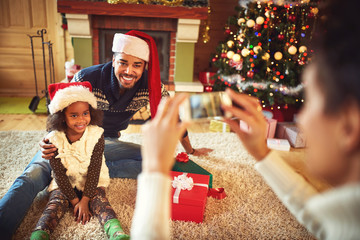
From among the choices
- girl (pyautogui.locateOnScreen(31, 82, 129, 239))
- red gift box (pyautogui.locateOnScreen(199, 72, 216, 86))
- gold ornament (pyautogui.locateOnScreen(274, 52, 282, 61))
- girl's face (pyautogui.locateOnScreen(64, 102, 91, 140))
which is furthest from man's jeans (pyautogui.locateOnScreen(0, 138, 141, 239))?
red gift box (pyautogui.locateOnScreen(199, 72, 216, 86))

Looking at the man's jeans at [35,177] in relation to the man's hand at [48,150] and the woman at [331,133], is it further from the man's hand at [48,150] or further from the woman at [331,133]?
the woman at [331,133]

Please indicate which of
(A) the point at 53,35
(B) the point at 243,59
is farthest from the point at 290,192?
(A) the point at 53,35

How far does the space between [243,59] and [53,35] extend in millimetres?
2707

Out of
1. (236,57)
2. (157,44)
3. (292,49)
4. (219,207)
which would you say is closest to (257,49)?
(236,57)

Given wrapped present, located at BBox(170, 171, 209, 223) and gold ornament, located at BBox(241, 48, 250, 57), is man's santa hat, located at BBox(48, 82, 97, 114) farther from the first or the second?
gold ornament, located at BBox(241, 48, 250, 57)

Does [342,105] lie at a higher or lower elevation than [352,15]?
lower

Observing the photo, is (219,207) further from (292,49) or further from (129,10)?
(129,10)

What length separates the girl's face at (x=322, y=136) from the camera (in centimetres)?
46

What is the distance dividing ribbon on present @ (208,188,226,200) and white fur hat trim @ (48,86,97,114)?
953 mm

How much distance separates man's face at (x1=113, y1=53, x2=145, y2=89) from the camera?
76.7 inches

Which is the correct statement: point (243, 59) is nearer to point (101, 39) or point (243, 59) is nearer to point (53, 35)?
point (101, 39)

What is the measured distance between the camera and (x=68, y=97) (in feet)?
5.22

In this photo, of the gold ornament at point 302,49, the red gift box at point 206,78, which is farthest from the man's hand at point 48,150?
the red gift box at point 206,78

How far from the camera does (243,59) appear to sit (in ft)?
10.2
